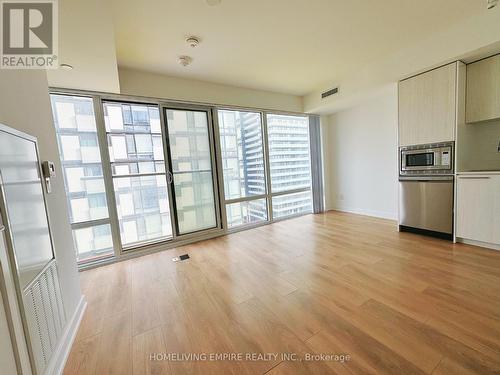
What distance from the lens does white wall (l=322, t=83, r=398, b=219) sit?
A: 4.08 m

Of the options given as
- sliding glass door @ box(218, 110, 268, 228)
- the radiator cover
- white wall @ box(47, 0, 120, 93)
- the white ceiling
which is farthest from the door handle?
the radiator cover

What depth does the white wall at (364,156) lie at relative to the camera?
13.4 ft

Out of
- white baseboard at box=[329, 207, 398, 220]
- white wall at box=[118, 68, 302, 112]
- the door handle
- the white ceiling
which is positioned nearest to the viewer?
the white ceiling

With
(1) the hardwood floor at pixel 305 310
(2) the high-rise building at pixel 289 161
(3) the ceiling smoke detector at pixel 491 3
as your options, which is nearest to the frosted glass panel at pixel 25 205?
(1) the hardwood floor at pixel 305 310

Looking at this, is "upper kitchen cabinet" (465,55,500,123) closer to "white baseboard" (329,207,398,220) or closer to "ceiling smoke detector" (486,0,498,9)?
"ceiling smoke detector" (486,0,498,9)

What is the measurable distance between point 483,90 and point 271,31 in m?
2.83

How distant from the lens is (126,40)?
233cm

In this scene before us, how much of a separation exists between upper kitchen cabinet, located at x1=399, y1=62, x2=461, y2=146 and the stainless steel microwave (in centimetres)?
9

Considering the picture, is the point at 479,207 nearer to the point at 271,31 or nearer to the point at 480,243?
the point at 480,243

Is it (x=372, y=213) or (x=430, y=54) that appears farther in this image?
(x=372, y=213)

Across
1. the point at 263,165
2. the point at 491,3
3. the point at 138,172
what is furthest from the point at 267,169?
the point at 491,3

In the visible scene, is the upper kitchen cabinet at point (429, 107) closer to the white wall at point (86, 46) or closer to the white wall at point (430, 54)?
the white wall at point (430, 54)

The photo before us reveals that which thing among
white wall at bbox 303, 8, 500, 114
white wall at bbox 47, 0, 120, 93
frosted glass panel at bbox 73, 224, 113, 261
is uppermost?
white wall at bbox 303, 8, 500, 114

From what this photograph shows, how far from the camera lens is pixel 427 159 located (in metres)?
3.01
